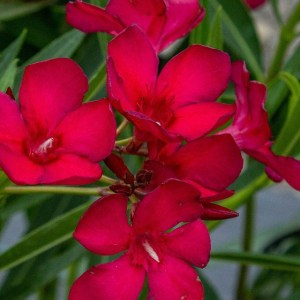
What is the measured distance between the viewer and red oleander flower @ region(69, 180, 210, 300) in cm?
50

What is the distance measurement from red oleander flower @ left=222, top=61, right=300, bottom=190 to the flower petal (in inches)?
4.2

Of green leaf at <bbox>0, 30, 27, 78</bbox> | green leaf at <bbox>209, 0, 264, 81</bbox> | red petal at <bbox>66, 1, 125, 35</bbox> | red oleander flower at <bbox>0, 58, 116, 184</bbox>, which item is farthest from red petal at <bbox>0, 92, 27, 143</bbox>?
green leaf at <bbox>209, 0, 264, 81</bbox>

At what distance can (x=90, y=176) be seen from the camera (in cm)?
49

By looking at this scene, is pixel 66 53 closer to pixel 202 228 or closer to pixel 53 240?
pixel 53 240

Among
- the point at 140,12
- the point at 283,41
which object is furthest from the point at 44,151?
the point at 283,41

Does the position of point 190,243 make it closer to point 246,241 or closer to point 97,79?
point 97,79

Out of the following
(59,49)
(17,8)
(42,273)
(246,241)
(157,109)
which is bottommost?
(246,241)

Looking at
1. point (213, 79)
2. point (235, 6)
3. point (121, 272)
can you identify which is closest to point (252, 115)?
point (213, 79)

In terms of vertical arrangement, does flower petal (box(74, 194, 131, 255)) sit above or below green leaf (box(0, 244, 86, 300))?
above

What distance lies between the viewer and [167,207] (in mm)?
510

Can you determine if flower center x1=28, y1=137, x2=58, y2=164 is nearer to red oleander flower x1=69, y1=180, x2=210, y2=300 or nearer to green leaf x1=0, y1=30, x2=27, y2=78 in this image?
red oleander flower x1=69, y1=180, x2=210, y2=300

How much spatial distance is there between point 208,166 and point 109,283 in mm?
90

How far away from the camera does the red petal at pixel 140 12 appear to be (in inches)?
22.4

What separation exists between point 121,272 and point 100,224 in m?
0.03
